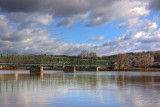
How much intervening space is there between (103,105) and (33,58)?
6336 inches

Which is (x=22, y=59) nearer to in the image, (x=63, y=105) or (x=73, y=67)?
(x=73, y=67)

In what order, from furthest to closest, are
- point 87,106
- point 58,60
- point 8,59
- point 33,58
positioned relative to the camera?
1. point 58,60
2. point 33,58
3. point 8,59
4. point 87,106

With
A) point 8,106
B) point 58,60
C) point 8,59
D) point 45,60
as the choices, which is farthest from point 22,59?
point 8,106

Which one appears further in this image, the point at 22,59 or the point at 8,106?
the point at 22,59

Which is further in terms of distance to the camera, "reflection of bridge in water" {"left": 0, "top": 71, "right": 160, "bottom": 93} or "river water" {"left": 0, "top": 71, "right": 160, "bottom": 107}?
"reflection of bridge in water" {"left": 0, "top": 71, "right": 160, "bottom": 93}

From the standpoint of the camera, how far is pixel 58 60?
197000 millimetres

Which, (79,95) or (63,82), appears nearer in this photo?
(79,95)

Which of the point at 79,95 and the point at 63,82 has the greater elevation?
the point at 79,95

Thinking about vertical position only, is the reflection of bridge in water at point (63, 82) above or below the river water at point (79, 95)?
below

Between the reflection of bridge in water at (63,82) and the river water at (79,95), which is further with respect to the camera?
the reflection of bridge in water at (63,82)

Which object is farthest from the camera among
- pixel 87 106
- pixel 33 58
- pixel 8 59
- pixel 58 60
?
pixel 58 60

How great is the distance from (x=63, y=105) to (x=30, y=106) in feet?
9.67

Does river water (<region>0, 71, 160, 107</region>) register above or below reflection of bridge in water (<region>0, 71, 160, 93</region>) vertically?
above

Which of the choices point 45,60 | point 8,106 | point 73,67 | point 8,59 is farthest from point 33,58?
point 8,106
